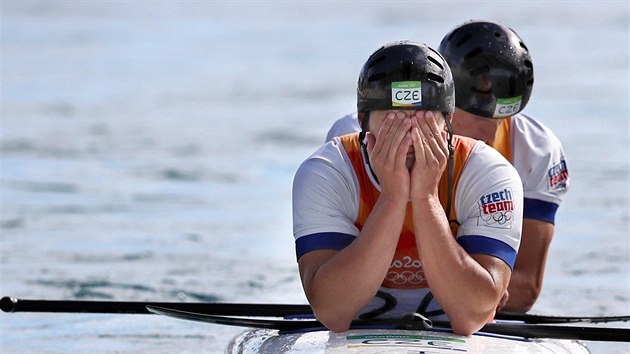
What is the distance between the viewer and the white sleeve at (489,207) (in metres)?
4.62

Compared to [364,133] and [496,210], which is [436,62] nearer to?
[364,133]

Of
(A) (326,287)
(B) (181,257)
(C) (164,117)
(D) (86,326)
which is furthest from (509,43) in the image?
(C) (164,117)

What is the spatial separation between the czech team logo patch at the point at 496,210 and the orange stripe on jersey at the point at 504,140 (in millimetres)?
1417

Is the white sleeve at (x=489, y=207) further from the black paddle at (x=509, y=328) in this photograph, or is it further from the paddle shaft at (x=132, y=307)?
the paddle shaft at (x=132, y=307)

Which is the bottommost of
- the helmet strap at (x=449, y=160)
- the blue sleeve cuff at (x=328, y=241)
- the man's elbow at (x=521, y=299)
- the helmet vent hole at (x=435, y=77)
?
the man's elbow at (x=521, y=299)

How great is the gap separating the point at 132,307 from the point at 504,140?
1837 mm

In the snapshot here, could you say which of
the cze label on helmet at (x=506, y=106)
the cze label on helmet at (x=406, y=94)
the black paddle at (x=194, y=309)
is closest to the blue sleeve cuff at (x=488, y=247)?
the cze label on helmet at (x=406, y=94)

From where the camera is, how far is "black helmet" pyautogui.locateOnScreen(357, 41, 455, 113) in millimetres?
4496

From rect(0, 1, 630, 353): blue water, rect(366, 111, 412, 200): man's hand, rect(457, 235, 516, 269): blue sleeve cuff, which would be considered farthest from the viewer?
rect(0, 1, 630, 353): blue water

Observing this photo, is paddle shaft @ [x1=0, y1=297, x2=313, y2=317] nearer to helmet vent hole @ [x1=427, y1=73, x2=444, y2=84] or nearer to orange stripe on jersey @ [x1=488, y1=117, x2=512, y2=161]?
orange stripe on jersey @ [x1=488, y1=117, x2=512, y2=161]

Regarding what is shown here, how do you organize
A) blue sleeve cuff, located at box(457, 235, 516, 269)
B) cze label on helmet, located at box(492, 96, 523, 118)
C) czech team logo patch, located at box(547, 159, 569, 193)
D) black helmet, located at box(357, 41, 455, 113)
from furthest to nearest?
1. czech team logo patch, located at box(547, 159, 569, 193)
2. cze label on helmet, located at box(492, 96, 523, 118)
3. blue sleeve cuff, located at box(457, 235, 516, 269)
4. black helmet, located at box(357, 41, 455, 113)

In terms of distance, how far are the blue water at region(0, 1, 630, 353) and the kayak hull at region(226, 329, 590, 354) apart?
1.97 meters

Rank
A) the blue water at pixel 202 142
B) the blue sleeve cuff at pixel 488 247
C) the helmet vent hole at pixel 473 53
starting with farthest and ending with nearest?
the blue water at pixel 202 142 → the helmet vent hole at pixel 473 53 → the blue sleeve cuff at pixel 488 247

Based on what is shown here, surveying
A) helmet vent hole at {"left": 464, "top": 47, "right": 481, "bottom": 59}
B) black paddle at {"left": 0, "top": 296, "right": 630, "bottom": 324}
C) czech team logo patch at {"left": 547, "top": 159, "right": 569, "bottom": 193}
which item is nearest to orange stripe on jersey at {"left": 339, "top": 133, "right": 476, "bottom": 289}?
black paddle at {"left": 0, "top": 296, "right": 630, "bottom": 324}
